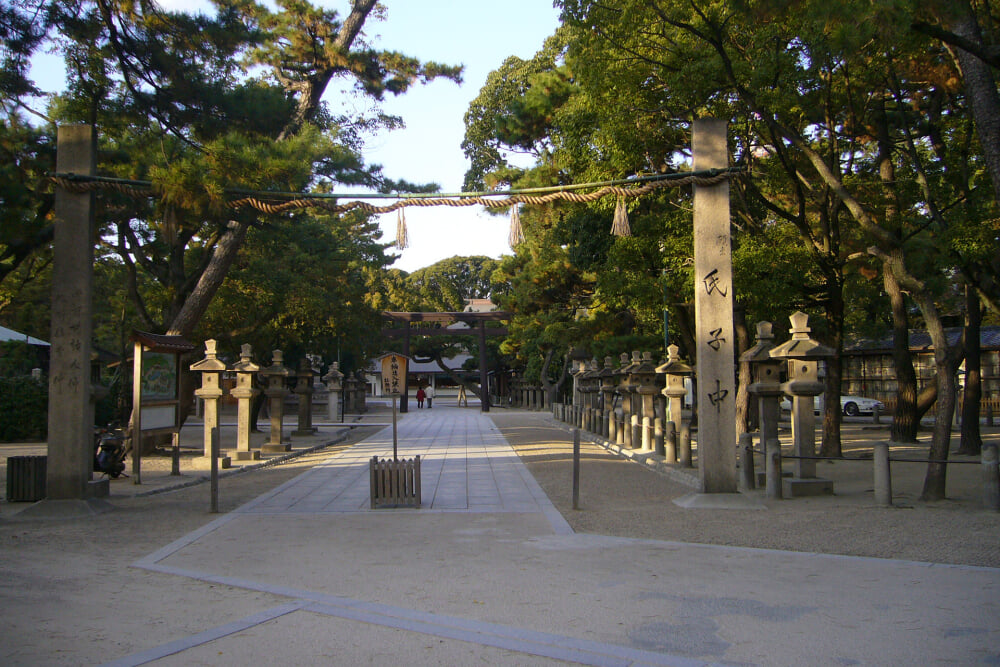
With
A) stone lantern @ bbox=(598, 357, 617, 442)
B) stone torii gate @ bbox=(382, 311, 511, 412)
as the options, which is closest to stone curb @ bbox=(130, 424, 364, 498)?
stone lantern @ bbox=(598, 357, 617, 442)

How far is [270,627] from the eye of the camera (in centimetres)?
527

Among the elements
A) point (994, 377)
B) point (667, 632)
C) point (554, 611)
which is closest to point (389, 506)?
point (554, 611)

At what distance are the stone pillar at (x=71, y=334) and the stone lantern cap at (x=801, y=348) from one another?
10139 mm

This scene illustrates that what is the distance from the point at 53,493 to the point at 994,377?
118ft

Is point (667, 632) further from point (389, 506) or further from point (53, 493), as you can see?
point (53, 493)

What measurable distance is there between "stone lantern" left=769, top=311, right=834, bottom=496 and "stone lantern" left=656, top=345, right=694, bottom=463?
361 centimetres

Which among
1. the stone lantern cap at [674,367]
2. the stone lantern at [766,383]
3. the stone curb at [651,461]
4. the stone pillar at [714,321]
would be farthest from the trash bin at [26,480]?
the stone lantern cap at [674,367]

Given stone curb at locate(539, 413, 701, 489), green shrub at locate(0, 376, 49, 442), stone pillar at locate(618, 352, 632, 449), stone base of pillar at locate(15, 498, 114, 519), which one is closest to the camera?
stone base of pillar at locate(15, 498, 114, 519)

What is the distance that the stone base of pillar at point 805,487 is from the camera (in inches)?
447

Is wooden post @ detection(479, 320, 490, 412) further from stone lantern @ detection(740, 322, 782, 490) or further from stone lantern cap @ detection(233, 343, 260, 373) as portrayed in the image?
stone lantern @ detection(740, 322, 782, 490)

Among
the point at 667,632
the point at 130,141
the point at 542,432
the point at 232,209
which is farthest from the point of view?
the point at 542,432

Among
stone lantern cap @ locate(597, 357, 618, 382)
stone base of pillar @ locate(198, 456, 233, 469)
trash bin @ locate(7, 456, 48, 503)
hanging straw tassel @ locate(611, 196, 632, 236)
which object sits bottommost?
stone base of pillar @ locate(198, 456, 233, 469)

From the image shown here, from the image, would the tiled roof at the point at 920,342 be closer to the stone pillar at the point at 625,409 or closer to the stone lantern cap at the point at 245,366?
the stone pillar at the point at 625,409

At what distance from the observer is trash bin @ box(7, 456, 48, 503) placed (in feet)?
36.2
